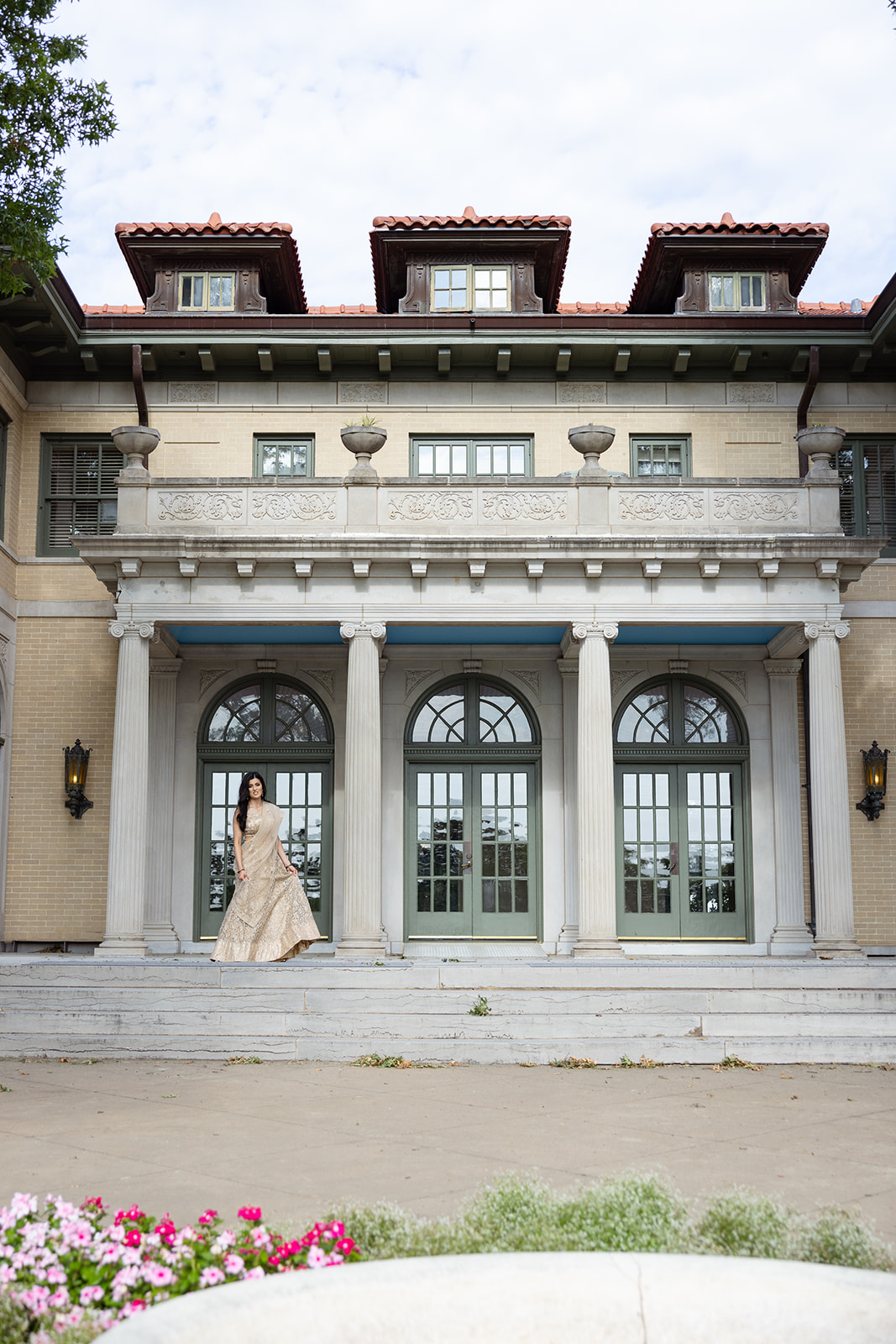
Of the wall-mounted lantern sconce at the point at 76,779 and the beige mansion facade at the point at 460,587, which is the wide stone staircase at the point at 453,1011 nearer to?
the beige mansion facade at the point at 460,587

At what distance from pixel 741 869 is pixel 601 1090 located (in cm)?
851

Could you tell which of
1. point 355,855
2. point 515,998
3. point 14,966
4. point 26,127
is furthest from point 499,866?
point 26,127

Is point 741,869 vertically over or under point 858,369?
under

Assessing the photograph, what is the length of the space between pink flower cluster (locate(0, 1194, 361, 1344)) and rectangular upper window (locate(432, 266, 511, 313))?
1704 cm

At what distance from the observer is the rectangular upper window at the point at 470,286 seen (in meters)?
19.7

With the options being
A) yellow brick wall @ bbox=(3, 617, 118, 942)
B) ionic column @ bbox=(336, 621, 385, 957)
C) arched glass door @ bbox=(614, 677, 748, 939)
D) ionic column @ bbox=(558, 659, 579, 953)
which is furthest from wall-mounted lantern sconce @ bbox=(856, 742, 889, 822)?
yellow brick wall @ bbox=(3, 617, 118, 942)

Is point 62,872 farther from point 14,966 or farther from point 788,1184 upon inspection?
point 788,1184

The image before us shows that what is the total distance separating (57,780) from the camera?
1770cm

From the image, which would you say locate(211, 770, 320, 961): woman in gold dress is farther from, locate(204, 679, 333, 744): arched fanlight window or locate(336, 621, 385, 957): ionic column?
locate(204, 679, 333, 744): arched fanlight window

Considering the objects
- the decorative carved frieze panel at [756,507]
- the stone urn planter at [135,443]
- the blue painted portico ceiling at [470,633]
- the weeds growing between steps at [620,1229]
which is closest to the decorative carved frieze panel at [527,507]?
the blue painted portico ceiling at [470,633]

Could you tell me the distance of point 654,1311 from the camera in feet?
11.2

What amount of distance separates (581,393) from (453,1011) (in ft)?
32.9

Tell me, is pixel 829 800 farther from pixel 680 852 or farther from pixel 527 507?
pixel 527 507

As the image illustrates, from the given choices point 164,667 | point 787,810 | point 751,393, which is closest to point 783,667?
point 787,810
